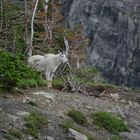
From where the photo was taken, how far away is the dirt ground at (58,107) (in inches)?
563

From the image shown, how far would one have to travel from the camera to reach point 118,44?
114 ft

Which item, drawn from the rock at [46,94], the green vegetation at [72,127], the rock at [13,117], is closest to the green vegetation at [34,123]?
the rock at [13,117]

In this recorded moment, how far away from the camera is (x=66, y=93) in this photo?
18859 millimetres

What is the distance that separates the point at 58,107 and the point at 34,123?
7.28ft

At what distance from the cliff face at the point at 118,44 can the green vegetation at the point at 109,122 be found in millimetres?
17678

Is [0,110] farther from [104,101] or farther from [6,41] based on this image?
[6,41]

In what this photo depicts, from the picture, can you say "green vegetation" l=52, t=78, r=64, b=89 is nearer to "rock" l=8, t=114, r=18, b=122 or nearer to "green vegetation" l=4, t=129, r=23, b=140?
"rock" l=8, t=114, r=18, b=122

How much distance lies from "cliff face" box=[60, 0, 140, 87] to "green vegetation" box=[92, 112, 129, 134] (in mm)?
17678

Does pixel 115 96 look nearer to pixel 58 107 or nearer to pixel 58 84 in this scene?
pixel 58 84

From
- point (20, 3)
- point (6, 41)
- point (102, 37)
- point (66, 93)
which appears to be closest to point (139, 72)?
point (102, 37)

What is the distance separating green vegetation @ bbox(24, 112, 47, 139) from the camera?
13.9 metres

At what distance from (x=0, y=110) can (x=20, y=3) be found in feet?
62.7

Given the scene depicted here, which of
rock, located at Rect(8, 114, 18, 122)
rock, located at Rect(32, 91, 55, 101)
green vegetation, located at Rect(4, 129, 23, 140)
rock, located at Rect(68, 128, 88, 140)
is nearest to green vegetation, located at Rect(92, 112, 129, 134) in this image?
rock, located at Rect(32, 91, 55, 101)

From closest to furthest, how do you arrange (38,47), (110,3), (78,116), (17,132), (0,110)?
(17,132) → (0,110) → (78,116) → (38,47) → (110,3)
